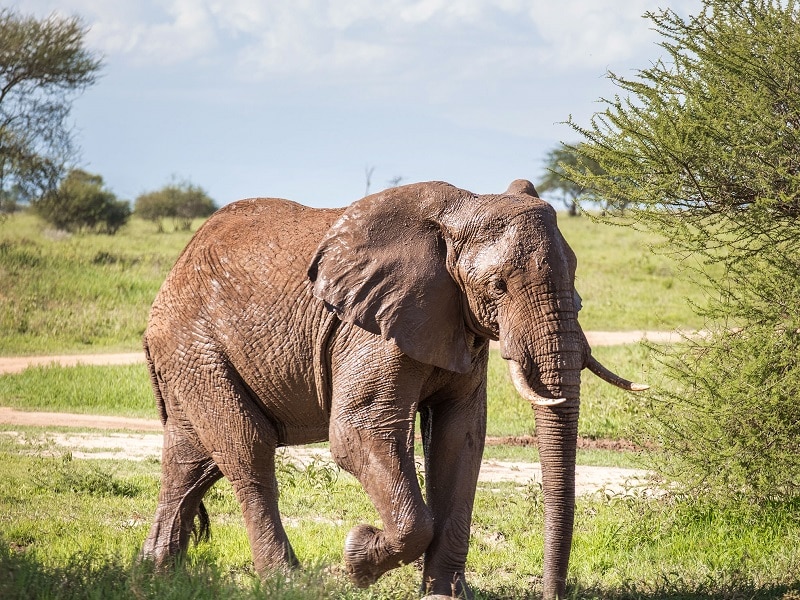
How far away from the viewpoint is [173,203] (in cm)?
4612

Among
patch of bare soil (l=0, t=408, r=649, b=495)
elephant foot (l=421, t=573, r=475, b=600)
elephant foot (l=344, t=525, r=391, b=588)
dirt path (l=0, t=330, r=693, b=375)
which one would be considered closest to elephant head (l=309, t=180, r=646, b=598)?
elephant foot (l=421, t=573, r=475, b=600)

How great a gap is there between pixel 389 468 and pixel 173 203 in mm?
42100

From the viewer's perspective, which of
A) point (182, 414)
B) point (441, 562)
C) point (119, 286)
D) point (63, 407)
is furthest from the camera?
point (119, 286)

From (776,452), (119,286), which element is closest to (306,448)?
(776,452)

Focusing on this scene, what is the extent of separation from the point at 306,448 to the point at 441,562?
7.09 m

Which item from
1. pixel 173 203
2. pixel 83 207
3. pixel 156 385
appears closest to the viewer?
pixel 156 385

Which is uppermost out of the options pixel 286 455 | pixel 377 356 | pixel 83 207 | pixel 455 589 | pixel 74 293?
pixel 83 207

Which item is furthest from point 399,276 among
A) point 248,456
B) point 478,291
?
point 248,456

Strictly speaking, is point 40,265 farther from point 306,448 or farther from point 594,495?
point 594,495

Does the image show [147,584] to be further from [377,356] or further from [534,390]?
[534,390]

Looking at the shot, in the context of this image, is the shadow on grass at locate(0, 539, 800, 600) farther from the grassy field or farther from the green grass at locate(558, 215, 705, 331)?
the green grass at locate(558, 215, 705, 331)

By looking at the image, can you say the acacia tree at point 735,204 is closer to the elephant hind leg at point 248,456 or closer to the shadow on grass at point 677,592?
the shadow on grass at point 677,592

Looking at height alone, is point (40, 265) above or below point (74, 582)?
above

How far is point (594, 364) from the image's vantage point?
5.38 m
